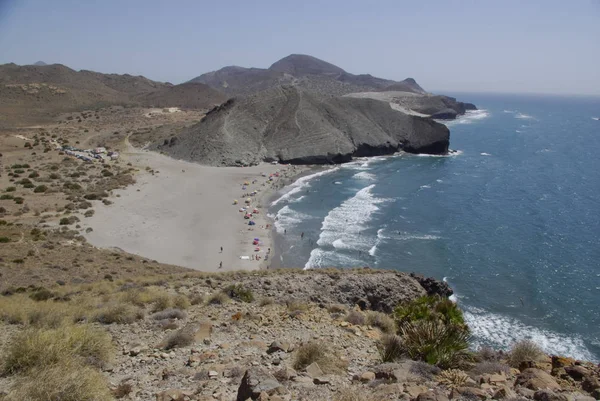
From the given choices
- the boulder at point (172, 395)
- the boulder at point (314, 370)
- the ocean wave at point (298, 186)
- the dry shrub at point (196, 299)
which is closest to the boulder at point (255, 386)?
the boulder at point (172, 395)

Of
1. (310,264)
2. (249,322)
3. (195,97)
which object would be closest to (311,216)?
(310,264)

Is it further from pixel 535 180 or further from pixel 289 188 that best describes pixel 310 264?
pixel 535 180

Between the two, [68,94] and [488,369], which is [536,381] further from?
[68,94]

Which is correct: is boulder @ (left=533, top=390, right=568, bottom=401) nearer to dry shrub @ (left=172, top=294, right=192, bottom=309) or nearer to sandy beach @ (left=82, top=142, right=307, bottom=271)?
dry shrub @ (left=172, top=294, right=192, bottom=309)

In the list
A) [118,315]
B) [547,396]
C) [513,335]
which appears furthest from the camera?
[513,335]

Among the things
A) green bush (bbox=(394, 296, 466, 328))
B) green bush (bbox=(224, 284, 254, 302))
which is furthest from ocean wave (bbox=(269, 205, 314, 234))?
green bush (bbox=(394, 296, 466, 328))

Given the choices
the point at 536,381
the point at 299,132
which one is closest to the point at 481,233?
the point at 536,381

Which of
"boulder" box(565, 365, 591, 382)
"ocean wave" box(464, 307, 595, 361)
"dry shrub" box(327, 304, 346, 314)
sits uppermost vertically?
"boulder" box(565, 365, 591, 382)
